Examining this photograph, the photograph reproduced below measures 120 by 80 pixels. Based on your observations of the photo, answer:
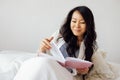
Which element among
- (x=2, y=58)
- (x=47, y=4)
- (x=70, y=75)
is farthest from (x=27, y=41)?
(x=70, y=75)

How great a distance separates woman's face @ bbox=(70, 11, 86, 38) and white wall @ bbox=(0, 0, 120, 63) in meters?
0.59

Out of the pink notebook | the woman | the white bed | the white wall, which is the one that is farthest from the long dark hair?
the white wall

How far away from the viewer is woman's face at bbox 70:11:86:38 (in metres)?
1.30

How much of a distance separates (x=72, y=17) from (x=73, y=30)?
76mm

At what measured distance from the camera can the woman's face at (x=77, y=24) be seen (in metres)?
1.30

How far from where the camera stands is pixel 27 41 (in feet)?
6.66

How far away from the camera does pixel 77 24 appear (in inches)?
51.3

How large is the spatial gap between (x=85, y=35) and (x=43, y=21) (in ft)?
2.27

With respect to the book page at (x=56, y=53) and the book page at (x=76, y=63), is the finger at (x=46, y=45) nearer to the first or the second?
the book page at (x=56, y=53)

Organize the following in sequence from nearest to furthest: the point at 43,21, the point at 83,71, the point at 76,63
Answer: the point at 76,63, the point at 83,71, the point at 43,21

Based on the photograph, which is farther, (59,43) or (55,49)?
(59,43)

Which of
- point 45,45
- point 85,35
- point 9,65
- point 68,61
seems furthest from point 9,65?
point 85,35

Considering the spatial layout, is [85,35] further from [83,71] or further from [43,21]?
[43,21]

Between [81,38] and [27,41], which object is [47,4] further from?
[81,38]
